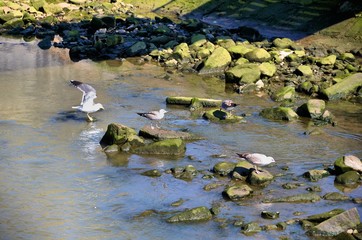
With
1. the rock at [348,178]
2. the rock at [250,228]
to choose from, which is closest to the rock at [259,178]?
the rock at [348,178]

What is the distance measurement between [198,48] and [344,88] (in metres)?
8.38

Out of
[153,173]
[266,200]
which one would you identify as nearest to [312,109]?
[153,173]

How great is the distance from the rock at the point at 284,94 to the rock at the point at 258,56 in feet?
14.1

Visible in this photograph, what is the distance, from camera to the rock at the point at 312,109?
2069 centimetres

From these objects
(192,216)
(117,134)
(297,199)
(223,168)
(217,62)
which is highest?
(217,62)

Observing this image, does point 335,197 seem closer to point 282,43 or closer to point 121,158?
point 121,158

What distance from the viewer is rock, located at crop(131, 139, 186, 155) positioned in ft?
54.9

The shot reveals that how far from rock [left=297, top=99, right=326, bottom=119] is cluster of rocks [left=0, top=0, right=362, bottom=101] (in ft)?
7.57

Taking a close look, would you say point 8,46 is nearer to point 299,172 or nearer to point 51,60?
point 51,60

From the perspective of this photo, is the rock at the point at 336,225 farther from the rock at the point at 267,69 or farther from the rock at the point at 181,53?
the rock at the point at 181,53

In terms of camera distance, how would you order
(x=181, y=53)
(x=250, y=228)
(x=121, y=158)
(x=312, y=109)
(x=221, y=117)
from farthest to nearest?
(x=181, y=53) < (x=312, y=109) < (x=221, y=117) < (x=121, y=158) < (x=250, y=228)

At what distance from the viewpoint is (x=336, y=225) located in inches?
482

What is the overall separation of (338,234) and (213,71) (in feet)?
52.6

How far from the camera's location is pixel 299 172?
15781 mm
